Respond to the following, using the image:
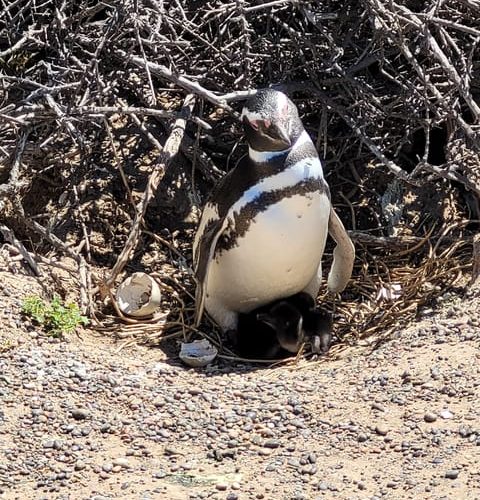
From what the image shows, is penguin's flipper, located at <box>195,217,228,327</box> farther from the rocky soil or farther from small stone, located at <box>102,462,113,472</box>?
small stone, located at <box>102,462,113,472</box>

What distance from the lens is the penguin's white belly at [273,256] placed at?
144 inches

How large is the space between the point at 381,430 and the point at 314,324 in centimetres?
98

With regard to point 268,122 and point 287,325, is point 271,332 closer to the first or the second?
point 287,325

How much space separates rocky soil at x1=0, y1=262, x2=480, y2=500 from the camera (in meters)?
2.71

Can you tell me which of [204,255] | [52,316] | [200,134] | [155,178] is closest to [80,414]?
[52,316]

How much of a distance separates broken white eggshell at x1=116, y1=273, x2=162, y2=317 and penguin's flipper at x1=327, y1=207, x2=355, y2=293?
651mm

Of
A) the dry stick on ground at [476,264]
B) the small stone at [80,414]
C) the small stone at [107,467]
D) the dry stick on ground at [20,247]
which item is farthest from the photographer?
the dry stick on ground at [20,247]

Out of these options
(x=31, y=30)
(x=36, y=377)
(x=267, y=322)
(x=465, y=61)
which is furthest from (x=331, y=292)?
(x=31, y=30)

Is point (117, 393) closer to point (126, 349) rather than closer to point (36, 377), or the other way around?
point (36, 377)

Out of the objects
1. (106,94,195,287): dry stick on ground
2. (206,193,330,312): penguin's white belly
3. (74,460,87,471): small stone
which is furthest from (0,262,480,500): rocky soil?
(106,94,195,287): dry stick on ground

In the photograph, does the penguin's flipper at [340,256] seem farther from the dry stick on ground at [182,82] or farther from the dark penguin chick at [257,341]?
the dry stick on ground at [182,82]

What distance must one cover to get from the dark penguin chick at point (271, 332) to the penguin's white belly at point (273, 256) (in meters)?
0.05

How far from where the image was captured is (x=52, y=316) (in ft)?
11.9

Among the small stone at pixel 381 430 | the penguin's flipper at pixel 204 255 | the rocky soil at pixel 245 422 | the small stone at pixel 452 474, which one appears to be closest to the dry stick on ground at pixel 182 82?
the penguin's flipper at pixel 204 255
